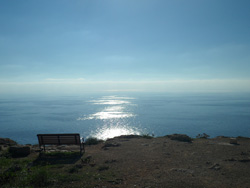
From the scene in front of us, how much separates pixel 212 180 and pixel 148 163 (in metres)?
2.98

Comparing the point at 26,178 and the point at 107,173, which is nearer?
the point at 26,178

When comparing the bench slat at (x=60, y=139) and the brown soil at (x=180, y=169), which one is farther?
the bench slat at (x=60, y=139)

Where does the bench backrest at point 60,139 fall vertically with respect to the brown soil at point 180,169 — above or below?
above

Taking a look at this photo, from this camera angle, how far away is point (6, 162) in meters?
7.77

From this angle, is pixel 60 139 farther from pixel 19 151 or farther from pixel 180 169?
pixel 180 169

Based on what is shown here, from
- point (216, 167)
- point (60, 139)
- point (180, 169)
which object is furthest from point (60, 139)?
point (216, 167)

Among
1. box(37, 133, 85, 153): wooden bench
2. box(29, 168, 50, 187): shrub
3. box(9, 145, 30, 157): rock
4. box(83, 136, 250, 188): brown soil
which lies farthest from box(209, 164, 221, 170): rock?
box(9, 145, 30, 157): rock

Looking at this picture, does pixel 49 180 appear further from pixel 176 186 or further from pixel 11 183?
pixel 176 186

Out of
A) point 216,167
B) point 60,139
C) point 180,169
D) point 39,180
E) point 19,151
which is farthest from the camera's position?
point 60,139

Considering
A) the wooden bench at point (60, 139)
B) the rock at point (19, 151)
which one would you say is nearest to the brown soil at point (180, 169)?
the wooden bench at point (60, 139)

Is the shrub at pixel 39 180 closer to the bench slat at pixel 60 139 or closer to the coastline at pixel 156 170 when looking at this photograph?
the coastline at pixel 156 170

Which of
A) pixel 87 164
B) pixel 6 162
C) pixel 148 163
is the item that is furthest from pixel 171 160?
pixel 6 162

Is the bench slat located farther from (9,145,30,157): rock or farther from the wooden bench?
(9,145,30,157): rock

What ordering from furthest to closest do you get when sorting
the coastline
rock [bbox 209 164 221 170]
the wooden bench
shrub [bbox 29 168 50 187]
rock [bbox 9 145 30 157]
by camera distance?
the wooden bench
rock [bbox 9 145 30 157]
rock [bbox 209 164 221 170]
the coastline
shrub [bbox 29 168 50 187]
